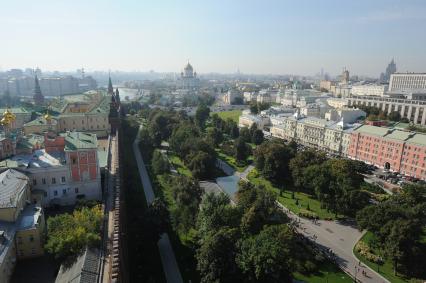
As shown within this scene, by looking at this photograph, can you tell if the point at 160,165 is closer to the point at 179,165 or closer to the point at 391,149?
the point at 179,165

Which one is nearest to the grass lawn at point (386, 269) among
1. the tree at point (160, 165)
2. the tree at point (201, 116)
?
the tree at point (160, 165)

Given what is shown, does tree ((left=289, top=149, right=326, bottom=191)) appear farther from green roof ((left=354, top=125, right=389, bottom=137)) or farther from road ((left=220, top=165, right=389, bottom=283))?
green roof ((left=354, top=125, right=389, bottom=137))

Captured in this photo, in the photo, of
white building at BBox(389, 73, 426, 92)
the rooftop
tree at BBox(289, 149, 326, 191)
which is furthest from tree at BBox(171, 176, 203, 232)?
white building at BBox(389, 73, 426, 92)

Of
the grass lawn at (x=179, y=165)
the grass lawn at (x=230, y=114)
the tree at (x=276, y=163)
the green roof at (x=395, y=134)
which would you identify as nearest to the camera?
the tree at (x=276, y=163)

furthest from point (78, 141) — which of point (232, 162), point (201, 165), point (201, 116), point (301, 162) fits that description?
point (201, 116)

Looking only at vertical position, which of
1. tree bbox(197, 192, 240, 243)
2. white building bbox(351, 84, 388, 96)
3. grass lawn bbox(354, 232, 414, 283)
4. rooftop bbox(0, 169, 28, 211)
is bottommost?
grass lawn bbox(354, 232, 414, 283)

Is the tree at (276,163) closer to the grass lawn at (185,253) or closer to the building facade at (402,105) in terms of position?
the grass lawn at (185,253)

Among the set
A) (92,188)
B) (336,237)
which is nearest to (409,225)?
(336,237)
